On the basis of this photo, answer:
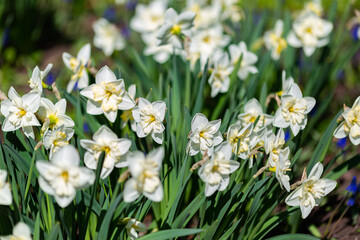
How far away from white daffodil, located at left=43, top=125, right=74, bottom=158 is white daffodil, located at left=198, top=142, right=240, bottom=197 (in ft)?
1.98

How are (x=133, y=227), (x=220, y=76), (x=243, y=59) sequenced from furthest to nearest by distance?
1. (x=243, y=59)
2. (x=220, y=76)
3. (x=133, y=227)

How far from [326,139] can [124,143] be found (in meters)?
1.06

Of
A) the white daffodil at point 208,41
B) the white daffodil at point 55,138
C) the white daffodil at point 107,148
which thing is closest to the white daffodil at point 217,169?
the white daffodil at point 107,148

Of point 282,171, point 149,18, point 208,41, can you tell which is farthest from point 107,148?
point 149,18

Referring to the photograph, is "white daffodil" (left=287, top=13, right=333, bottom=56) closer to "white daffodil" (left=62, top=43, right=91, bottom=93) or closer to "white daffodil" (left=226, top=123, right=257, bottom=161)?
"white daffodil" (left=226, top=123, right=257, bottom=161)

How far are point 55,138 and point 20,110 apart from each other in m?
0.21

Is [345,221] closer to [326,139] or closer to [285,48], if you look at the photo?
[326,139]

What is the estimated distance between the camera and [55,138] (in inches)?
62.9

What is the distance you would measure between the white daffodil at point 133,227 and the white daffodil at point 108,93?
1.46 feet

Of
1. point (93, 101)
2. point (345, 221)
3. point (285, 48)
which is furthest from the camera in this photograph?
point (285, 48)

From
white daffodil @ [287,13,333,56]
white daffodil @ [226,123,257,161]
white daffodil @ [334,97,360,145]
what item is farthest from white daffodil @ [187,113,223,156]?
white daffodil @ [287,13,333,56]

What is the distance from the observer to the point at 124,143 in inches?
57.9

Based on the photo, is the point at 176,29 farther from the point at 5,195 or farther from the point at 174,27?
the point at 5,195

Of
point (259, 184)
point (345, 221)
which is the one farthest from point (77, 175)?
point (345, 221)
